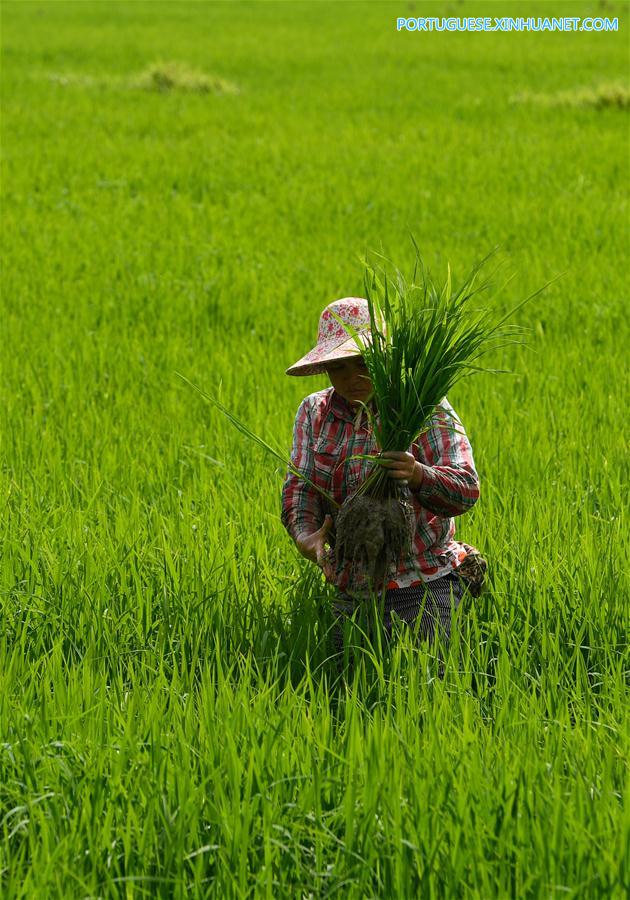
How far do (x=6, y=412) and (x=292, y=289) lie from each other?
7.40 ft

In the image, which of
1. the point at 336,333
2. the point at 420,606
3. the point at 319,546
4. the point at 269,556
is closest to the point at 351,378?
the point at 336,333

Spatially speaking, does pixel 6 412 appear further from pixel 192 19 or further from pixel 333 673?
pixel 192 19

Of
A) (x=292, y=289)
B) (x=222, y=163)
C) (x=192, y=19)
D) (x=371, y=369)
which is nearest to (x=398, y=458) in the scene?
(x=371, y=369)

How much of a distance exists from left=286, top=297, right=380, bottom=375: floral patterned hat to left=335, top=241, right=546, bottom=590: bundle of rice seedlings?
7 cm

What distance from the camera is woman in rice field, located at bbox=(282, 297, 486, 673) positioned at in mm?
2609

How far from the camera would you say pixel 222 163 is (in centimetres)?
962

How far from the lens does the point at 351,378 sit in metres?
2.70

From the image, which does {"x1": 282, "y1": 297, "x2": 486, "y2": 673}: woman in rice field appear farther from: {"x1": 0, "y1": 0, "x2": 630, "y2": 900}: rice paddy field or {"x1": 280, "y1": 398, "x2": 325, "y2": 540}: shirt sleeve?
{"x1": 0, "y1": 0, "x2": 630, "y2": 900}: rice paddy field

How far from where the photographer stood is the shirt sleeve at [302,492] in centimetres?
278

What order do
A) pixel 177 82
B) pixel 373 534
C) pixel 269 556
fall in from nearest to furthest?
pixel 373 534 < pixel 269 556 < pixel 177 82

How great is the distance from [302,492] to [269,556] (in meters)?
0.43

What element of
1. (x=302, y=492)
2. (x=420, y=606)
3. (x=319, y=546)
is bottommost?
(x=420, y=606)

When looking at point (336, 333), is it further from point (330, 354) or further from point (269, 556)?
point (269, 556)

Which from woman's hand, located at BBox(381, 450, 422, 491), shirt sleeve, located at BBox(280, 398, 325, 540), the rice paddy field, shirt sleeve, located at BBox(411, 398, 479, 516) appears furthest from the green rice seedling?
woman's hand, located at BBox(381, 450, 422, 491)
